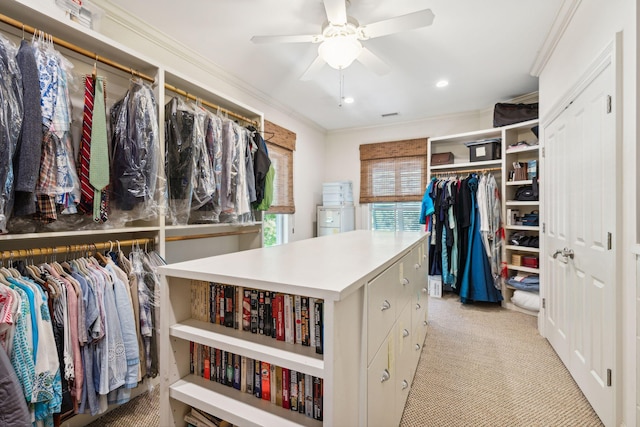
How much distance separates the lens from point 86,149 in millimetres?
1469

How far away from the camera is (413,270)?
6.05 ft

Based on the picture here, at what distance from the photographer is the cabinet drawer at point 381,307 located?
0.98 metres

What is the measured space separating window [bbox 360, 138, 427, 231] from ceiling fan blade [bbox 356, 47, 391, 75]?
2.31 m

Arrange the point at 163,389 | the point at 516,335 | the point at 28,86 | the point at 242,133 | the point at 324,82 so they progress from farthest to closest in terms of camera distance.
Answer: the point at 324,82 → the point at 516,335 → the point at 242,133 → the point at 28,86 → the point at 163,389

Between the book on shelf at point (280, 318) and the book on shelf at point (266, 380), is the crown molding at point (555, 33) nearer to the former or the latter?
the book on shelf at point (280, 318)

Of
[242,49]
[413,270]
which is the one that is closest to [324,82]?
[242,49]

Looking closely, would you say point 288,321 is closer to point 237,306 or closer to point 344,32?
point 237,306

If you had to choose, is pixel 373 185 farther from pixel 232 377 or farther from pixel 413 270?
pixel 232 377

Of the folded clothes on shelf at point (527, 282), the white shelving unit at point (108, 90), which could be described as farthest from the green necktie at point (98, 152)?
the folded clothes on shelf at point (527, 282)

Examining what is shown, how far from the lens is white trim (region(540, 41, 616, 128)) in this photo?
4.71ft

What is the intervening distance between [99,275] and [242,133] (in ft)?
4.93

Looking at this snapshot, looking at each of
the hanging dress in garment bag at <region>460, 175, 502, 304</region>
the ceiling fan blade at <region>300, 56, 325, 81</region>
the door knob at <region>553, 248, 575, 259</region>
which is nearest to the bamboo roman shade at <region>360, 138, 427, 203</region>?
the hanging dress in garment bag at <region>460, 175, 502, 304</region>

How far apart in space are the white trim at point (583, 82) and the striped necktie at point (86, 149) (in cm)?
268

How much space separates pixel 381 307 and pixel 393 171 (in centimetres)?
379
